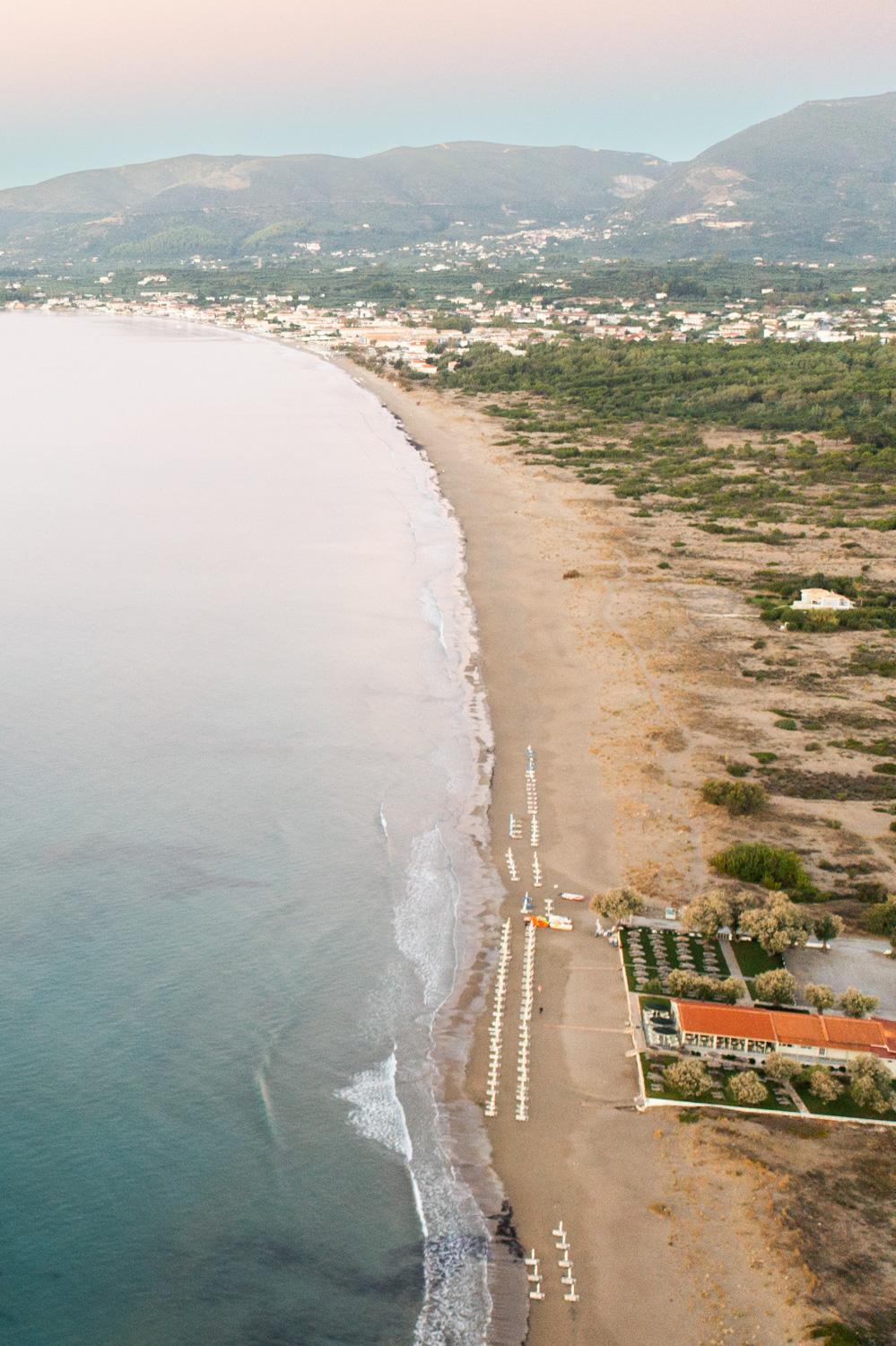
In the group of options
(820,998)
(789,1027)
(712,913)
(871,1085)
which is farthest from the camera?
(712,913)

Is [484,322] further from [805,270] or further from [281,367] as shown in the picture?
[805,270]

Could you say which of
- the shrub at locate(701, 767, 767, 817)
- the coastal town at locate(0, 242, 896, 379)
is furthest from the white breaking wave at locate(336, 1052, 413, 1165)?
the coastal town at locate(0, 242, 896, 379)

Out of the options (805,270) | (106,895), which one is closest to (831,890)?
(106,895)

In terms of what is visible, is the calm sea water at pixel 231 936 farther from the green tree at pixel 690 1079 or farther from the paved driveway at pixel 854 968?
the paved driveway at pixel 854 968

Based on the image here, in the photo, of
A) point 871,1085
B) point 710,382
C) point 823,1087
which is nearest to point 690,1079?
point 823,1087

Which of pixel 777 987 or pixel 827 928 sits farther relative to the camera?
pixel 827 928

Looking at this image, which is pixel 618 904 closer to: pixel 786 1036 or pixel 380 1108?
pixel 786 1036

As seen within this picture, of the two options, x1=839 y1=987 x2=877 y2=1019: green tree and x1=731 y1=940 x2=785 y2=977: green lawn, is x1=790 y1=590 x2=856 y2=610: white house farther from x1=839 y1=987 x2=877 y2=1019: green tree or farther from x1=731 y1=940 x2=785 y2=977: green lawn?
x1=839 y1=987 x2=877 y2=1019: green tree
